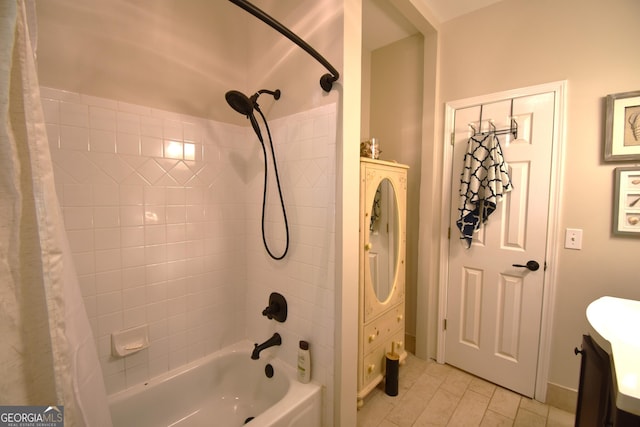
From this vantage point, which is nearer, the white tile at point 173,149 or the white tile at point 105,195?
the white tile at point 105,195

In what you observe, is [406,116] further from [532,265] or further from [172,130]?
[172,130]

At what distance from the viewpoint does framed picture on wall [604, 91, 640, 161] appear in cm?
142

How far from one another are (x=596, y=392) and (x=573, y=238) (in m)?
1.06

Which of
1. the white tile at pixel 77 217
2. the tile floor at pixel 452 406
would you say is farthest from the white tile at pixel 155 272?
the tile floor at pixel 452 406

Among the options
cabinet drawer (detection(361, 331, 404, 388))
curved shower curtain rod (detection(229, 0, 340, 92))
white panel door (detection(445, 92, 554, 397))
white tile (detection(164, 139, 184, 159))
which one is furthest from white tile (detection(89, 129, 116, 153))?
white panel door (detection(445, 92, 554, 397))

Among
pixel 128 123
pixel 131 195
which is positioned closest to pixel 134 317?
pixel 131 195

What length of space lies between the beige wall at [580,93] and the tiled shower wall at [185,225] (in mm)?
1553

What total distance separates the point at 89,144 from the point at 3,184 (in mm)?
728

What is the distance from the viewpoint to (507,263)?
1845 mm

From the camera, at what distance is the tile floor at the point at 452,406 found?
5.31 feet

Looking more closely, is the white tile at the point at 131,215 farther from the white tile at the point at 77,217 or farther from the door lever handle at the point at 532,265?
the door lever handle at the point at 532,265

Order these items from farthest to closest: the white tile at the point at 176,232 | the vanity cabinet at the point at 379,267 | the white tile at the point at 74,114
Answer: the vanity cabinet at the point at 379,267 < the white tile at the point at 176,232 < the white tile at the point at 74,114

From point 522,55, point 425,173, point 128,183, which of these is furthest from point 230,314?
point 522,55

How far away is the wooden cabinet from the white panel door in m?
0.75
